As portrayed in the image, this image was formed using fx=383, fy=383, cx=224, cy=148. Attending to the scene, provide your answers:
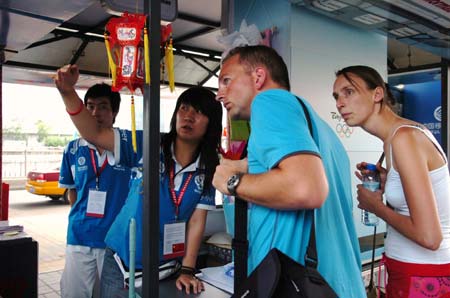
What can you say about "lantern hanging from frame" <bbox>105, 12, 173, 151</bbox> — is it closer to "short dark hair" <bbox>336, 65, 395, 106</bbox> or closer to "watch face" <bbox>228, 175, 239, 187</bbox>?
"watch face" <bbox>228, 175, 239, 187</bbox>

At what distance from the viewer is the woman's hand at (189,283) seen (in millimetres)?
1407

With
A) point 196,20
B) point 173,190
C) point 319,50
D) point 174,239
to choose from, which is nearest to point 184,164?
point 173,190

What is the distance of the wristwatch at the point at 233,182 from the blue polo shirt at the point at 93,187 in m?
1.36

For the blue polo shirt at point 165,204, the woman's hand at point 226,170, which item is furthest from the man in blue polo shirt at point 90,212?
the woman's hand at point 226,170

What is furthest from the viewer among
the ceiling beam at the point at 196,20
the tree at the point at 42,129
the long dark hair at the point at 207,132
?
the tree at the point at 42,129

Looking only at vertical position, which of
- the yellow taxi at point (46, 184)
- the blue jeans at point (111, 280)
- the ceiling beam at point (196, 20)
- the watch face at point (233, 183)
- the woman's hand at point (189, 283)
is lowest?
the yellow taxi at point (46, 184)

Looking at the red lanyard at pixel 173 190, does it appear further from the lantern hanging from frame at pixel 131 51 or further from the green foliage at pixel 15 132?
the green foliage at pixel 15 132

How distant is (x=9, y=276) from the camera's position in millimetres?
2695

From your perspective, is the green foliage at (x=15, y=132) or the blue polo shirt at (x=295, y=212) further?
the green foliage at (x=15, y=132)

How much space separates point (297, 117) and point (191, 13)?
3.38 m

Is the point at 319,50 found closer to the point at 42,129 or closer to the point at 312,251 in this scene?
the point at 312,251

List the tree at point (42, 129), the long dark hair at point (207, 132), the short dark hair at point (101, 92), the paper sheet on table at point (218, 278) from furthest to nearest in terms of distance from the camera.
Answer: the tree at point (42, 129), the short dark hair at point (101, 92), the long dark hair at point (207, 132), the paper sheet on table at point (218, 278)

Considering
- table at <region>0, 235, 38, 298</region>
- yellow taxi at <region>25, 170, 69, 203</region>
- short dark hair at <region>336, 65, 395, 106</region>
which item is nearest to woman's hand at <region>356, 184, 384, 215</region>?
short dark hair at <region>336, 65, 395, 106</region>

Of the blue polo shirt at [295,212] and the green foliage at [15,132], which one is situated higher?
the green foliage at [15,132]
